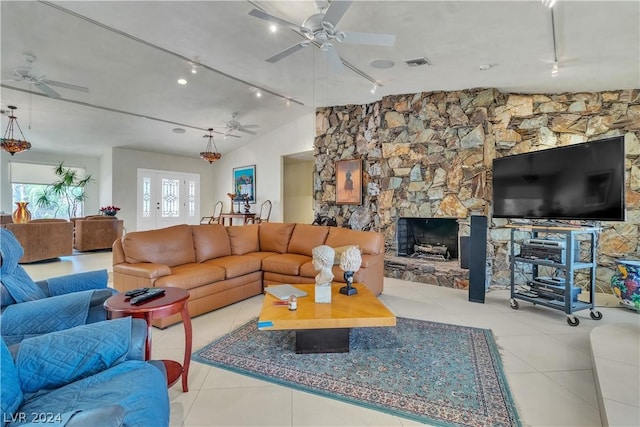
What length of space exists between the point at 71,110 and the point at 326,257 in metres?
6.29

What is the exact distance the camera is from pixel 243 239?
4297mm

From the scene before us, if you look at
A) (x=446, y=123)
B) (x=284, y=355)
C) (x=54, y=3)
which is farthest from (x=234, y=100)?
(x=284, y=355)

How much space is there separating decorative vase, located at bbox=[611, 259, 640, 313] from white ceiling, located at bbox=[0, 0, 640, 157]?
2.21 metres

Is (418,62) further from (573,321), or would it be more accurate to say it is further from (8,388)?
(8,388)

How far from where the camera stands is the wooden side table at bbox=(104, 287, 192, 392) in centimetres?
172

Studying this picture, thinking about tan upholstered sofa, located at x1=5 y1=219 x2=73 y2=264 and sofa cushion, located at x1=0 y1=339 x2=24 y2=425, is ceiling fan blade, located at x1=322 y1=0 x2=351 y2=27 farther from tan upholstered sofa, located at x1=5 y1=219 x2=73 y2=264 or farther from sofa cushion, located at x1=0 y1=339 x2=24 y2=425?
tan upholstered sofa, located at x1=5 y1=219 x2=73 y2=264

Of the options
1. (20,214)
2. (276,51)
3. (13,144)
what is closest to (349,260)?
(276,51)

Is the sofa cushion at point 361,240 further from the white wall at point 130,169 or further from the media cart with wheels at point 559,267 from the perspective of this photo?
the white wall at point 130,169

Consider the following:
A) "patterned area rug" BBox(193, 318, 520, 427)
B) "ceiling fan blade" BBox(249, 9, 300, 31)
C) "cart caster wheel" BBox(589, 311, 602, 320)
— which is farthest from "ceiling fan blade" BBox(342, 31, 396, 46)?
"cart caster wheel" BBox(589, 311, 602, 320)

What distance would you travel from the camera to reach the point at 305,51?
3955 millimetres

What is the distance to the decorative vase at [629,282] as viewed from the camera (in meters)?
2.93

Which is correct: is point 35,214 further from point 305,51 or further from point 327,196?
point 305,51

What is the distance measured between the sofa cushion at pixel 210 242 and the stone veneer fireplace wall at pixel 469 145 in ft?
8.45

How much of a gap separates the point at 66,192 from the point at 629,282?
37.7 feet
